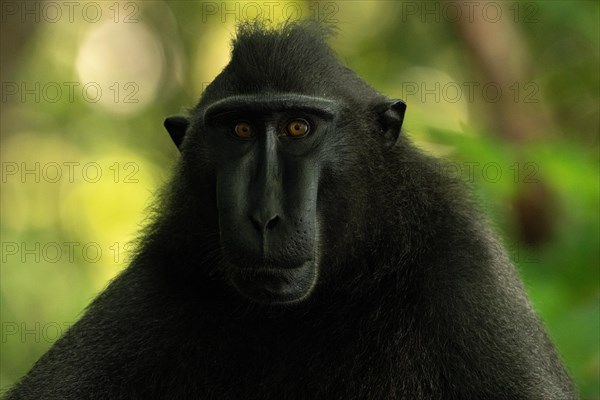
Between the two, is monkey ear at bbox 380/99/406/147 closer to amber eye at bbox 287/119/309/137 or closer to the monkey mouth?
amber eye at bbox 287/119/309/137

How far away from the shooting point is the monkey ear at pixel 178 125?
6.13 m


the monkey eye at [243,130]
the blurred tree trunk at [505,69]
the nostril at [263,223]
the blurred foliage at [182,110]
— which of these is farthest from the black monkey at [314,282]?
the blurred tree trunk at [505,69]

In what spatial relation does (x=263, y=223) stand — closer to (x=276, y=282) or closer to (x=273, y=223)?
(x=273, y=223)

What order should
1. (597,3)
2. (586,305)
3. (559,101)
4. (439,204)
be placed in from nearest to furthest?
(439,204), (586,305), (597,3), (559,101)

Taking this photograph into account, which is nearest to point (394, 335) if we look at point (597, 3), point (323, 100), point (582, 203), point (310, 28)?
point (323, 100)

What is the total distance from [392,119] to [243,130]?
1.08m

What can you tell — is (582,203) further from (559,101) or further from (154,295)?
(559,101)

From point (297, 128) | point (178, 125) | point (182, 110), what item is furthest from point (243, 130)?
point (182, 110)

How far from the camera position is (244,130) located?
17.9 ft

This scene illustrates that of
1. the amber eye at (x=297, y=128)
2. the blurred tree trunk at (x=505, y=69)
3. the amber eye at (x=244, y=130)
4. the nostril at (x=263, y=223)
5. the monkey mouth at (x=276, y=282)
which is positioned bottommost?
the monkey mouth at (x=276, y=282)

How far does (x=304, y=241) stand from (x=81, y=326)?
2.14 m

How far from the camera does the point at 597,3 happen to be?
12070 mm

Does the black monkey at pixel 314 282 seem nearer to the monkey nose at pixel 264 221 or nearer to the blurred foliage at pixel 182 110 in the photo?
the monkey nose at pixel 264 221

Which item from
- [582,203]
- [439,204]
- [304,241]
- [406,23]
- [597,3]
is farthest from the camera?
[406,23]
